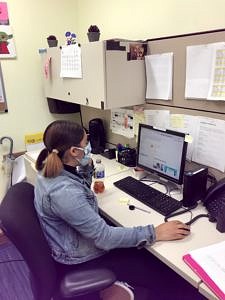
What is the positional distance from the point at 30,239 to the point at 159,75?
114 centimetres

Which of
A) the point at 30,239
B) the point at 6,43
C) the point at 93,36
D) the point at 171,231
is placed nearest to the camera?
the point at 30,239

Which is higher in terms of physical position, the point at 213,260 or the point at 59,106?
the point at 59,106

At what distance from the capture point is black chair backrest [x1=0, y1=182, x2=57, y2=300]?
98 cm

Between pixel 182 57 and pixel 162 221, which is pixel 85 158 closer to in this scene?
pixel 162 221

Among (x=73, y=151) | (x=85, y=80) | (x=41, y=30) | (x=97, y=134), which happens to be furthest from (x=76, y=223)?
(x=41, y=30)

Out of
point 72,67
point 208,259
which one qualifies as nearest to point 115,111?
point 72,67

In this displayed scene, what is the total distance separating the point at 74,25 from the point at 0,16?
1.98ft

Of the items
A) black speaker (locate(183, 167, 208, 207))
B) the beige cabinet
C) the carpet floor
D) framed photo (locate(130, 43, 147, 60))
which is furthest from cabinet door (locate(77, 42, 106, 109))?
the carpet floor

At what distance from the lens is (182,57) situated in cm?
146

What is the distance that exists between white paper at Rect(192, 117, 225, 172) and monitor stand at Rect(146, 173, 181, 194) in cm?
20

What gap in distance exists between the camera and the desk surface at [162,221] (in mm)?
989

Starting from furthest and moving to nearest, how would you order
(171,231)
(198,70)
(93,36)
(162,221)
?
(93,36) < (198,70) < (162,221) < (171,231)

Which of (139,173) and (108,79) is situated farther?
(139,173)

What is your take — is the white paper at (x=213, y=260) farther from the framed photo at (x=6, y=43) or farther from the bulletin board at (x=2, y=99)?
the framed photo at (x=6, y=43)
